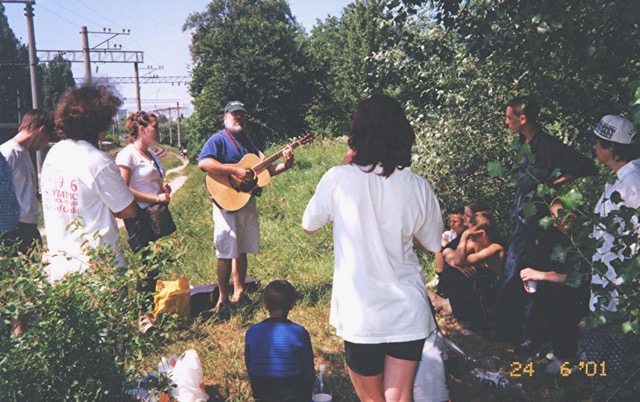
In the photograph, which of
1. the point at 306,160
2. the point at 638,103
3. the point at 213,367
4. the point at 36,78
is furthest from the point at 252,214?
the point at 36,78

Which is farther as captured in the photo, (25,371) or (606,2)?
(606,2)

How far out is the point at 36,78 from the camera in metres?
15.9

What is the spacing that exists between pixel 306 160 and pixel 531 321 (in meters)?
9.33

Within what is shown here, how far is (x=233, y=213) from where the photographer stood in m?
5.02

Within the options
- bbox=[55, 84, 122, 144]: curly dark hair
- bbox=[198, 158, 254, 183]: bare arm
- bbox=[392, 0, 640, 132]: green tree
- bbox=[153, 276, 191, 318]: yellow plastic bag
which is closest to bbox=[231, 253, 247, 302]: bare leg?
bbox=[153, 276, 191, 318]: yellow plastic bag

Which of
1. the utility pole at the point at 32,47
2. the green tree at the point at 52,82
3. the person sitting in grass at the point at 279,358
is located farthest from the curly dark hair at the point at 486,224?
the green tree at the point at 52,82

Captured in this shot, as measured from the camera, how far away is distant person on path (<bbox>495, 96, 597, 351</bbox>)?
3.83m

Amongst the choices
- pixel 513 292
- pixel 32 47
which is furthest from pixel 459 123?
pixel 32 47

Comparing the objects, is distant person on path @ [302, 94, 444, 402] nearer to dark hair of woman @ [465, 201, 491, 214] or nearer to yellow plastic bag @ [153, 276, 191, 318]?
dark hair of woman @ [465, 201, 491, 214]

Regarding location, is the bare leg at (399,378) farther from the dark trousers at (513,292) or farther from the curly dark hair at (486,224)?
the curly dark hair at (486,224)

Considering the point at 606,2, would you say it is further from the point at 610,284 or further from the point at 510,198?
the point at 510,198

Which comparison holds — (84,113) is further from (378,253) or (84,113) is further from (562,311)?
(562,311)

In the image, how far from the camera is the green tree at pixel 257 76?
2250 centimetres

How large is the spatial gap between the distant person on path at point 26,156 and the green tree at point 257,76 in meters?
17.7
